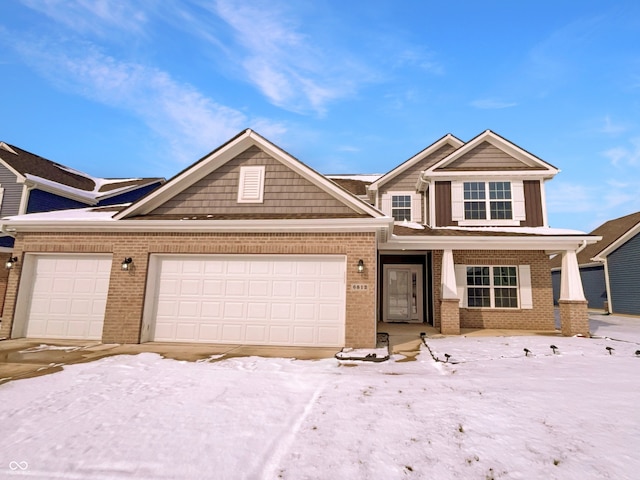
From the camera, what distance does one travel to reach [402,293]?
14.2 meters

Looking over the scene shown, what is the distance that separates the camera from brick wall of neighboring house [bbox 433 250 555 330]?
12.0 meters

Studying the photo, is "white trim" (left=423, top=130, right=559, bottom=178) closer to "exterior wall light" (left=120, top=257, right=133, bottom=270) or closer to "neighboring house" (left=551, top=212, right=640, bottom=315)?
"neighboring house" (left=551, top=212, right=640, bottom=315)

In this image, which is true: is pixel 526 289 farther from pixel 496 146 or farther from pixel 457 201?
pixel 496 146

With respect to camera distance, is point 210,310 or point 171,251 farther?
point 171,251

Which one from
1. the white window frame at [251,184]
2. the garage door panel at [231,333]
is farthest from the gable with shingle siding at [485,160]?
the garage door panel at [231,333]

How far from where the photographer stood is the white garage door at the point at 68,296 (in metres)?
9.17

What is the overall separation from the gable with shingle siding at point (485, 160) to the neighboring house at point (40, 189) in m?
19.2

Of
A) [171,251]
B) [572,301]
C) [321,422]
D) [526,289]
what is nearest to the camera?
[321,422]

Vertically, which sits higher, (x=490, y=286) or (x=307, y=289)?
(x=490, y=286)

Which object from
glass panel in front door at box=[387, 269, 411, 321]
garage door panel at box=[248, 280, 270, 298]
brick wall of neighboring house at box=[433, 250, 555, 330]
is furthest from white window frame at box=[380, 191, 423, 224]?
garage door panel at box=[248, 280, 270, 298]

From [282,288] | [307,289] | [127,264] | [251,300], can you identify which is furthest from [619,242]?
[127,264]

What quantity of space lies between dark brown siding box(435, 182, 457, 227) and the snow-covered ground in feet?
25.9

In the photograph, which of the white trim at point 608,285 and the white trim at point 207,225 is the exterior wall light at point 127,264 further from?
the white trim at point 608,285

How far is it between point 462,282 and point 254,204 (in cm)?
799
